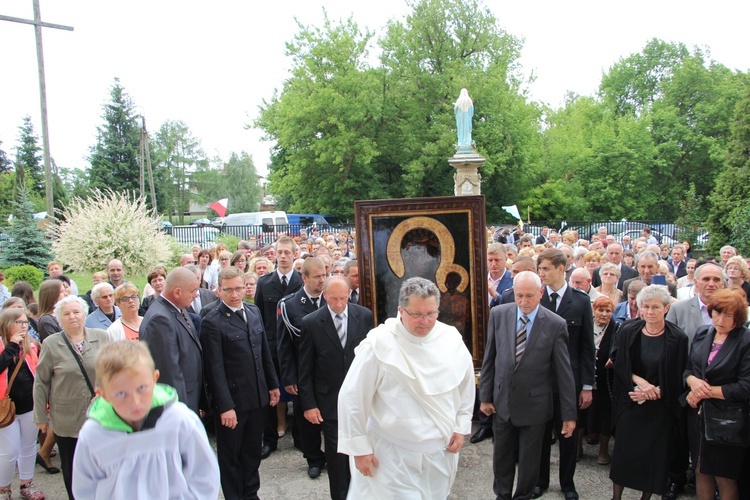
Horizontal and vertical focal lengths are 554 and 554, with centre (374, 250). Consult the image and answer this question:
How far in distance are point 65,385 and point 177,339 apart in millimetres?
1061

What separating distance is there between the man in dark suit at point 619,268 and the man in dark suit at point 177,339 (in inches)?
242

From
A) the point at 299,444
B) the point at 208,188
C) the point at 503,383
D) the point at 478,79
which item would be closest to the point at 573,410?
the point at 503,383

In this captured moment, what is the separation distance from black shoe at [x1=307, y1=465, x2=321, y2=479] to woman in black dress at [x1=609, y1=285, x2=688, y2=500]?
254cm

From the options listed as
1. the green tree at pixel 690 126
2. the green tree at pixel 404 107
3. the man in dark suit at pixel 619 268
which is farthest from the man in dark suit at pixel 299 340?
the green tree at pixel 690 126

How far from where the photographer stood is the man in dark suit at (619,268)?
8273 millimetres

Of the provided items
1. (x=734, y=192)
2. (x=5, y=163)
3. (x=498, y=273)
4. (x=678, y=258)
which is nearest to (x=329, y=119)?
(x=734, y=192)

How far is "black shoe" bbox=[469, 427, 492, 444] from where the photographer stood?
586cm

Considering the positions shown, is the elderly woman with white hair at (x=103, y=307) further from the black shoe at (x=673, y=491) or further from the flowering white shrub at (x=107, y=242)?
the flowering white shrub at (x=107, y=242)

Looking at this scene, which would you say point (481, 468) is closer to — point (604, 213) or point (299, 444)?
point (299, 444)

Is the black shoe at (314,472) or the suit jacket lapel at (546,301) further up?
the suit jacket lapel at (546,301)

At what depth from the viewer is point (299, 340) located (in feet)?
16.3

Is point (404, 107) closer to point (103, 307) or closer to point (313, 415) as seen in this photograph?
point (103, 307)

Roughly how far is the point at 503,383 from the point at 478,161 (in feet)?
42.5

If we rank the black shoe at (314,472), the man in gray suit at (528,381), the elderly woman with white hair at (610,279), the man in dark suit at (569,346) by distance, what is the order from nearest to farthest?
1. the man in gray suit at (528,381)
2. the man in dark suit at (569,346)
3. the black shoe at (314,472)
4. the elderly woman with white hair at (610,279)
